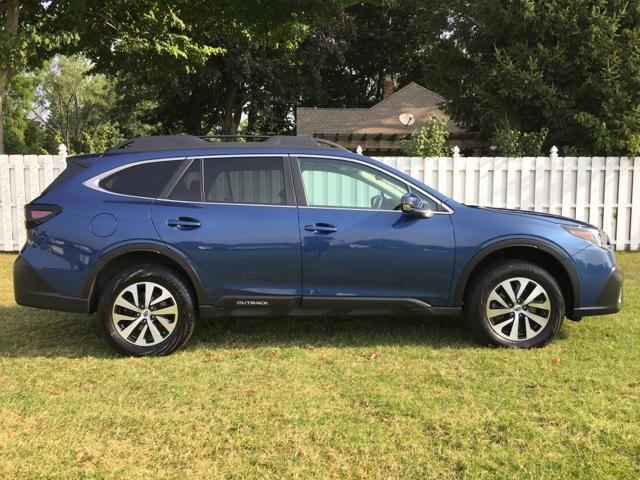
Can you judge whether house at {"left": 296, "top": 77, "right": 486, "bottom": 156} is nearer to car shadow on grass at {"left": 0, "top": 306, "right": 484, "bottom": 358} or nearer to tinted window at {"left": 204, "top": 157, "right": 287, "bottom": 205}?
car shadow on grass at {"left": 0, "top": 306, "right": 484, "bottom": 358}

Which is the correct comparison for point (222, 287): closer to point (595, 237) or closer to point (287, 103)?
point (595, 237)

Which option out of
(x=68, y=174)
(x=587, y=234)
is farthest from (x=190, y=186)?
(x=587, y=234)

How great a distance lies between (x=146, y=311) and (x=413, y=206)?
2.30m

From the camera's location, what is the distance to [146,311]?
185 inches

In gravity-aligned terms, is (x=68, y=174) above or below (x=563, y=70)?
below

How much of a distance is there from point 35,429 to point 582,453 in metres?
3.10

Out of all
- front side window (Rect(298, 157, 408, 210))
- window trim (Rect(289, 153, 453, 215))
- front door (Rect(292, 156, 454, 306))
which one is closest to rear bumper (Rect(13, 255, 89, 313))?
front door (Rect(292, 156, 454, 306))

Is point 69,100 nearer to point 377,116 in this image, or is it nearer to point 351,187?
point 377,116

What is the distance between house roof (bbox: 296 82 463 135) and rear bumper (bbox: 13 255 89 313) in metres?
19.5

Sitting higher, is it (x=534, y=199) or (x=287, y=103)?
(x=287, y=103)

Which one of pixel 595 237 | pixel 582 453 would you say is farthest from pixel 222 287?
pixel 595 237

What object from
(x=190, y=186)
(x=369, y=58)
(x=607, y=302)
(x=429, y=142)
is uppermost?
(x=369, y=58)

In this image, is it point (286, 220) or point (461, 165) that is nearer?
point (286, 220)

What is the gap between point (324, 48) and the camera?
29297mm
